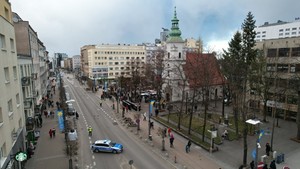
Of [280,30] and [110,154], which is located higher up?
[280,30]

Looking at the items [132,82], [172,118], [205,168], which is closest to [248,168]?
[205,168]

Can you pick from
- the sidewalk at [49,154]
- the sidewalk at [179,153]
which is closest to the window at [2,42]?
the sidewalk at [49,154]

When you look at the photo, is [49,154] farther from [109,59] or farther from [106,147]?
[109,59]

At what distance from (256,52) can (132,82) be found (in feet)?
90.8

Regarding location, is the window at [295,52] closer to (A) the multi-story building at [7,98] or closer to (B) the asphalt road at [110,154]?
(B) the asphalt road at [110,154]

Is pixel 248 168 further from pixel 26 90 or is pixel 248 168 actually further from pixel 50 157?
pixel 26 90

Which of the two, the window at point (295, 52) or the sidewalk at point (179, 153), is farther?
the window at point (295, 52)

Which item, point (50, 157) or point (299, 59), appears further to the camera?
point (299, 59)

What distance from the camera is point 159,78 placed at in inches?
1768

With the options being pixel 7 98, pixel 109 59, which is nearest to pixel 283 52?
pixel 7 98

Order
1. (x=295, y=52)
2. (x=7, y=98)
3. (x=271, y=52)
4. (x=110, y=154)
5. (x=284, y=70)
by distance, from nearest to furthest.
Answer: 1. (x=7, y=98)
2. (x=110, y=154)
3. (x=295, y=52)
4. (x=284, y=70)
5. (x=271, y=52)

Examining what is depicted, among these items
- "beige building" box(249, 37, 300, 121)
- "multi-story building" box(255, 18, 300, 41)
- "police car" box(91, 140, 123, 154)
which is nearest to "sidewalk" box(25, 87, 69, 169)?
"police car" box(91, 140, 123, 154)

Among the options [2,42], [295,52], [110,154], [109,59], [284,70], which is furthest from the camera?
[109,59]

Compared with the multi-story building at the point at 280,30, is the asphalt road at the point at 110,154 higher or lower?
lower
